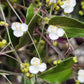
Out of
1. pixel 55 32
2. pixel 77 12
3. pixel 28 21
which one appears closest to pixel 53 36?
pixel 55 32

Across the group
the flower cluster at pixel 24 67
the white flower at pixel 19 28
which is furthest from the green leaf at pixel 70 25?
the flower cluster at pixel 24 67

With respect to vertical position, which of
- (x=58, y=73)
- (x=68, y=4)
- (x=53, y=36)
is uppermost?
(x=68, y=4)

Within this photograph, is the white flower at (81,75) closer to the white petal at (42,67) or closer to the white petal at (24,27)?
the white petal at (42,67)

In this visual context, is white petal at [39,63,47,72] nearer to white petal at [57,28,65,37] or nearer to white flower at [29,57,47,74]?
white flower at [29,57,47,74]

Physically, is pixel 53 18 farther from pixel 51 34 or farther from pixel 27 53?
pixel 27 53

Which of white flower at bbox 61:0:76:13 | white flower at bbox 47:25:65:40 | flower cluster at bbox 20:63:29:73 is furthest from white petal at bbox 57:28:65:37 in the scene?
flower cluster at bbox 20:63:29:73

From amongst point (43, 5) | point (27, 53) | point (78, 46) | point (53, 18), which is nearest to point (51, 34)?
point (53, 18)

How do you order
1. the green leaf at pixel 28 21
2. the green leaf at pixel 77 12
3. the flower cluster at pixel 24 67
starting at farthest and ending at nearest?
the green leaf at pixel 77 12 → the green leaf at pixel 28 21 → the flower cluster at pixel 24 67

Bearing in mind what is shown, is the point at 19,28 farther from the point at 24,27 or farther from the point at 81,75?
the point at 81,75

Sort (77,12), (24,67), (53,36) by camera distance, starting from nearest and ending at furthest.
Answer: (24,67) < (53,36) < (77,12)
